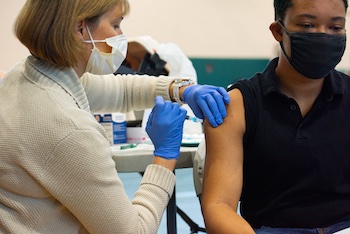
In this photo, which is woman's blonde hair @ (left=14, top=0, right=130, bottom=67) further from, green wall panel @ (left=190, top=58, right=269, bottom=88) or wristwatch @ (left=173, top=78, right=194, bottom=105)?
green wall panel @ (left=190, top=58, right=269, bottom=88)

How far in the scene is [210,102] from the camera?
4.32ft

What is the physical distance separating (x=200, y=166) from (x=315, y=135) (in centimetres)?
44

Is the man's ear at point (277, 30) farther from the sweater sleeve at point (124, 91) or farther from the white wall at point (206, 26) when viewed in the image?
the white wall at point (206, 26)

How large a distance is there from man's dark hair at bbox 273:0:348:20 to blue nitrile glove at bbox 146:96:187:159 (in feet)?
1.45

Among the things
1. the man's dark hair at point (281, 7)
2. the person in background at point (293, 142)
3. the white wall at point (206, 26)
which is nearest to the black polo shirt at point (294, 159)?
the person in background at point (293, 142)

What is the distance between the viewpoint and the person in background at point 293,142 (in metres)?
1.26

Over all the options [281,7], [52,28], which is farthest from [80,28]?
[281,7]

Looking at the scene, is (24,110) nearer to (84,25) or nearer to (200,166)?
(84,25)

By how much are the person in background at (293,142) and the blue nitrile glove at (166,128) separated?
0.12 m

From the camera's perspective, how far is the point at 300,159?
128 cm

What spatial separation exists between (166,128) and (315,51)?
1.70 ft

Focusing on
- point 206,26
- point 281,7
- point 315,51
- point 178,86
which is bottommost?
point 206,26

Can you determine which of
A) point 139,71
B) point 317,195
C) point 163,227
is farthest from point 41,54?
point 163,227

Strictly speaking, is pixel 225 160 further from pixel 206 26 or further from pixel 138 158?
pixel 206 26
